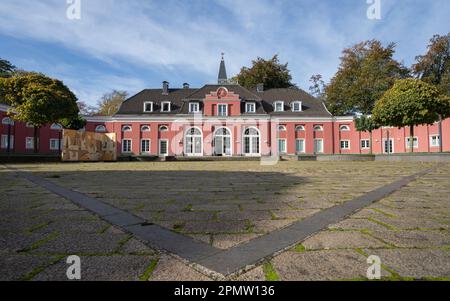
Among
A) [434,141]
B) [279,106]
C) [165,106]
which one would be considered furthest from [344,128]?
[165,106]

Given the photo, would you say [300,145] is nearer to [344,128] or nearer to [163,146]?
[344,128]

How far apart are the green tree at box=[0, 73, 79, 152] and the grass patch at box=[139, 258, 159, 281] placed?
992 inches

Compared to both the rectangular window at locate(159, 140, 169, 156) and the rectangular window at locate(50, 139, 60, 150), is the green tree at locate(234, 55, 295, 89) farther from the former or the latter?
the rectangular window at locate(50, 139, 60, 150)

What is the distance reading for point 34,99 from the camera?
70.6 feet

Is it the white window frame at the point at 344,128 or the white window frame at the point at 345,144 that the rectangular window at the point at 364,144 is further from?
the white window frame at the point at 344,128

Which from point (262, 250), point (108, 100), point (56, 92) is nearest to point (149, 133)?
point (56, 92)

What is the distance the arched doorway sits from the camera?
117 feet

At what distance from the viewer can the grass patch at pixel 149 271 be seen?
1.53 metres

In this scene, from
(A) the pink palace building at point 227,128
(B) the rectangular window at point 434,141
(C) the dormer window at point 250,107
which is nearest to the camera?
(B) the rectangular window at point 434,141

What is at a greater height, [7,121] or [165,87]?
[165,87]

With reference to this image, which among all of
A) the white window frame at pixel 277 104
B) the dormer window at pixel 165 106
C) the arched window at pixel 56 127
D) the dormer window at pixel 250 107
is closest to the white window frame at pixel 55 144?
the arched window at pixel 56 127

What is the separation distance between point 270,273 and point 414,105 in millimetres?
23991
